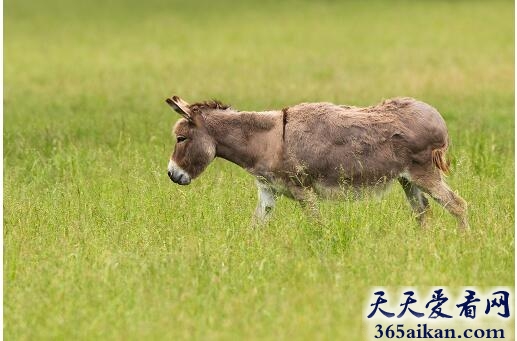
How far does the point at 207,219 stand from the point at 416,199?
2.01 metres

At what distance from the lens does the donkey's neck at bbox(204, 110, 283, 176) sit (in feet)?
34.6

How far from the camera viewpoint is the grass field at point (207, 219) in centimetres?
816

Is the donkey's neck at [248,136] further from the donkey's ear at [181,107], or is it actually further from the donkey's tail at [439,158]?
the donkey's tail at [439,158]

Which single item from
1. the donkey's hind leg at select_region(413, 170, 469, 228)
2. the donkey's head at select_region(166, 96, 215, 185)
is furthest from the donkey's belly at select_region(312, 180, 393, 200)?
the donkey's head at select_region(166, 96, 215, 185)

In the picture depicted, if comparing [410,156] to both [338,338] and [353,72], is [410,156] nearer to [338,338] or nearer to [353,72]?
[338,338]

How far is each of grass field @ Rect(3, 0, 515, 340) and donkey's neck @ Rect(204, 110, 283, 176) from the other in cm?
54

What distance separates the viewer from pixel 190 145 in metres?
10.7

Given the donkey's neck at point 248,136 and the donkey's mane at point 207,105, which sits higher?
the donkey's mane at point 207,105

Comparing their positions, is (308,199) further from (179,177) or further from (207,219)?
(179,177)

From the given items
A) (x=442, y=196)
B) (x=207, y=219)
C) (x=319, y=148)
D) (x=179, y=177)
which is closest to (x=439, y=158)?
(x=442, y=196)

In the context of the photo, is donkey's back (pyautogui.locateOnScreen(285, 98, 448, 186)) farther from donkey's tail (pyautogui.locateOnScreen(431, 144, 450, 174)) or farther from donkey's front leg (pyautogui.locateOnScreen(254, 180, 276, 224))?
donkey's front leg (pyautogui.locateOnScreen(254, 180, 276, 224))

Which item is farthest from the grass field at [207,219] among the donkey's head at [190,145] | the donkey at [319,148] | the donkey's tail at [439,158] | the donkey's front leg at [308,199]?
the donkey's tail at [439,158]

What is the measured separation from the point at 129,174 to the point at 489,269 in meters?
4.86

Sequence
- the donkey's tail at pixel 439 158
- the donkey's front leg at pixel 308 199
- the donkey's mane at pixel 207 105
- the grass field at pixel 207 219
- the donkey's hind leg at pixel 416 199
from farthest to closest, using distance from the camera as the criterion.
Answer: the donkey's hind leg at pixel 416 199 → the donkey's mane at pixel 207 105 → the donkey's tail at pixel 439 158 → the donkey's front leg at pixel 308 199 → the grass field at pixel 207 219
